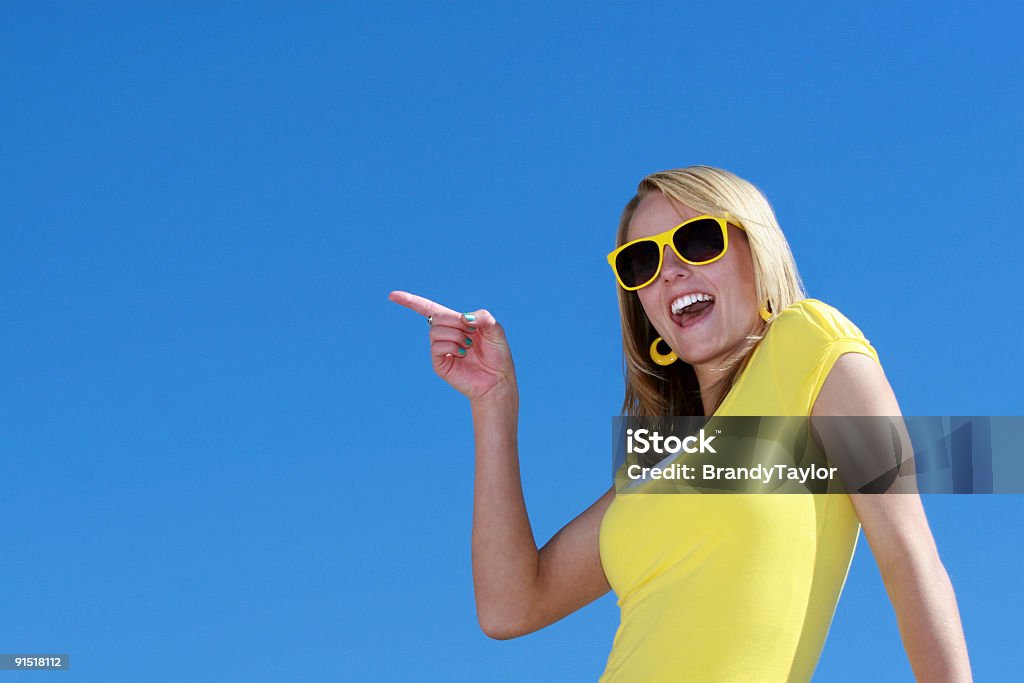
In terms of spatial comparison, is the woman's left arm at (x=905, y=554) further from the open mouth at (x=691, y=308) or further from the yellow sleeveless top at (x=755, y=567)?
the open mouth at (x=691, y=308)

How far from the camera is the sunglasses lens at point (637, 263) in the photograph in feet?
14.3

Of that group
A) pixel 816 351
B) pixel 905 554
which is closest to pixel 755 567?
pixel 905 554

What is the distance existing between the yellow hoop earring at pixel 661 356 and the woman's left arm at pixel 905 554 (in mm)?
1161

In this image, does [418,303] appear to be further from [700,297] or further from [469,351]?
[700,297]

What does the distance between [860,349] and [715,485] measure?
2.08ft

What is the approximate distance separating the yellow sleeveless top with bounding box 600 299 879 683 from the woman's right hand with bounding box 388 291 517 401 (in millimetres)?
1268

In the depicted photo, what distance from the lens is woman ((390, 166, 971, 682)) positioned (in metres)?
3.30

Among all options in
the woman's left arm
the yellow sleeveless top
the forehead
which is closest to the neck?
the yellow sleeveless top

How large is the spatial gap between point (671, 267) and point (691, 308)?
0.59 ft

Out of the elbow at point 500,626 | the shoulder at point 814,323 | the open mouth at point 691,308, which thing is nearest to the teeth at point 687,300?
the open mouth at point 691,308

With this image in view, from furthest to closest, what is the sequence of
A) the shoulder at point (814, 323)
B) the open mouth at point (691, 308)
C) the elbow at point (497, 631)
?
the elbow at point (497, 631) < the open mouth at point (691, 308) < the shoulder at point (814, 323)

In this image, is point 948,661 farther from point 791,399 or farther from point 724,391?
point 724,391

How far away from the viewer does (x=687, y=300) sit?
4.23 meters

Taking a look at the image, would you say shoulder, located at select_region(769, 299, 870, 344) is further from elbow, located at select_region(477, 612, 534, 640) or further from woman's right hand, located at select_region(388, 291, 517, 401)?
elbow, located at select_region(477, 612, 534, 640)
